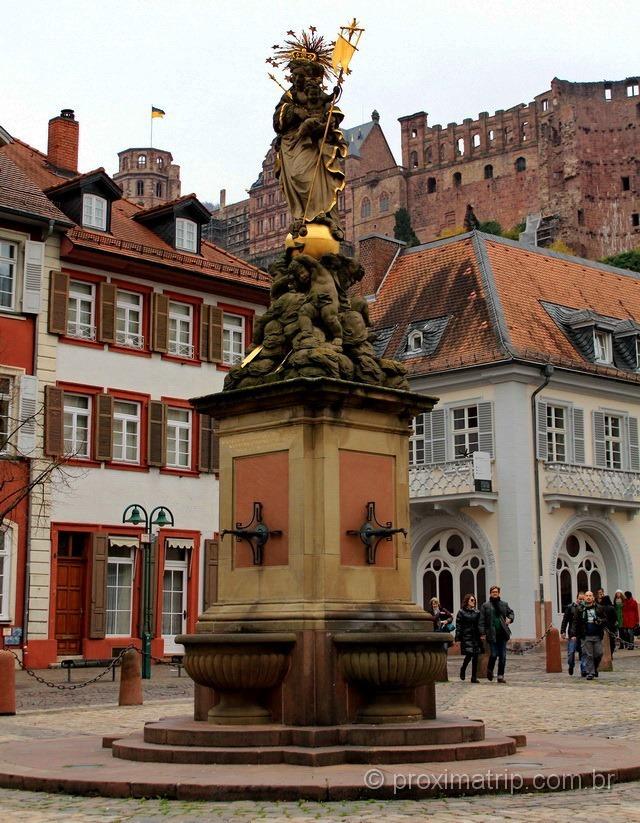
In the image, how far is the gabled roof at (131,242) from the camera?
1240 inches

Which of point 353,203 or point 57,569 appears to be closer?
point 57,569

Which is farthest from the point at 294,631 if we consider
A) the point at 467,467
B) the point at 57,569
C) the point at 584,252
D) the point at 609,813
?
the point at 584,252

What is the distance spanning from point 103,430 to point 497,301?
13014 mm

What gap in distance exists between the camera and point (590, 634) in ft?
74.4

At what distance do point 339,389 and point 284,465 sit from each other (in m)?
0.85

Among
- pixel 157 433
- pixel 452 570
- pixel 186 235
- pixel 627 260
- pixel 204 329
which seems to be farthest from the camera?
pixel 627 260

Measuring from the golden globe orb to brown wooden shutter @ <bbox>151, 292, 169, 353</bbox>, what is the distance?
1948 cm

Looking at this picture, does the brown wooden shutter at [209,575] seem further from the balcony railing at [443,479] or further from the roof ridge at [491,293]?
the roof ridge at [491,293]

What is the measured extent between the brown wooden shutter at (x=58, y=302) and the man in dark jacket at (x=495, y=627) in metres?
12.4

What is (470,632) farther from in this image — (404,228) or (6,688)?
(404,228)

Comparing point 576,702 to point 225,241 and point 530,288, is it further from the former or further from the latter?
point 225,241

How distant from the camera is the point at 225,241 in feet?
488

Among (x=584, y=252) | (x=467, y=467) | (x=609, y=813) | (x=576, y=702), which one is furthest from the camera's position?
(x=584, y=252)

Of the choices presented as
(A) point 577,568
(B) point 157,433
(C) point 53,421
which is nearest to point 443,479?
(A) point 577,568
